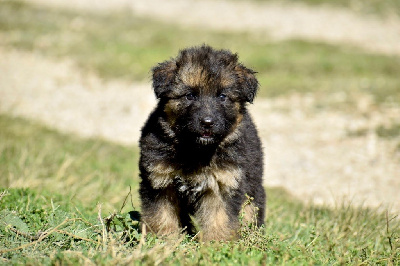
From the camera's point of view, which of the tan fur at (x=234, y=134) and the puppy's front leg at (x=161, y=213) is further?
the tan fur at (x=234, y=134)

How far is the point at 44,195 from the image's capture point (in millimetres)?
6156

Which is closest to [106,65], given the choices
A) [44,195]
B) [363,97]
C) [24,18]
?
[24,18]

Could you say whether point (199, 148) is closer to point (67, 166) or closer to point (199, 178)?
point (199, 178)

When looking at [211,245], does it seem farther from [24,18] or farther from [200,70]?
[24,18]

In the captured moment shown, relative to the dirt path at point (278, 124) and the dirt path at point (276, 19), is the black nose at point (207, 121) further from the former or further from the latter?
the dirt path at point (276, 19)

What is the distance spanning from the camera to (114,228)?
5.06 meters

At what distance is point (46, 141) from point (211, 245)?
6353mm

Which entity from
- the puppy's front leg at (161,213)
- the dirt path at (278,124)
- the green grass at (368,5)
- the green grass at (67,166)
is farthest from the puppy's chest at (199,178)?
the green grass at (368,5)

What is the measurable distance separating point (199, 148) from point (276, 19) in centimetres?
1839


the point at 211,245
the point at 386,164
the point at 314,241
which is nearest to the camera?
the point at 211,245

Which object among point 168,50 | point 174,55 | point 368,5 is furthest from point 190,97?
point 368,5

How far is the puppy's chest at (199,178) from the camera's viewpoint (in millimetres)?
4867

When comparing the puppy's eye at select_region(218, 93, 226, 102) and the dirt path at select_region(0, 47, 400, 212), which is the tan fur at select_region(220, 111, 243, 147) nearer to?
the puppy's eye at select_region(218, 93, 226, 102)

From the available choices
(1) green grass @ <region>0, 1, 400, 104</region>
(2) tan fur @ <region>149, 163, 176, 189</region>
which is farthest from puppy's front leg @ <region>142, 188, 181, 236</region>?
(1) green grass @ <region>0, 1, 400, 104</region>
